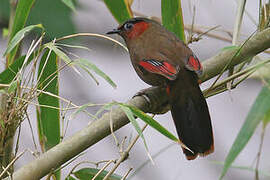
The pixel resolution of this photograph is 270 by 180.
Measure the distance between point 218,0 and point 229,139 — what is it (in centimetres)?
112

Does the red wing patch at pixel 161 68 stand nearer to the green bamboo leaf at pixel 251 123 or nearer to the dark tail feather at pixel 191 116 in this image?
the dark tail feather at pixel 191 116

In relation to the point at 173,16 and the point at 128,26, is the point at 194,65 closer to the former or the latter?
the point at 173,16

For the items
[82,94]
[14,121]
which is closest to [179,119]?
[14,121]

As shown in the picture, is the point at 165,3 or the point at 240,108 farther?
the point at 240,108

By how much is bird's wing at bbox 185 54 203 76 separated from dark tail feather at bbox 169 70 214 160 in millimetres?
50

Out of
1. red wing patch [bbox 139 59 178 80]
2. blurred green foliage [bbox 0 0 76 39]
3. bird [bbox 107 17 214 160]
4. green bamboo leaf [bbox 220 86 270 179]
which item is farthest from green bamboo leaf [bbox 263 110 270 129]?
blurred green foliage [bbox 0 0 76 39]

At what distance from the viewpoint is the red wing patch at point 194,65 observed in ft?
6.02

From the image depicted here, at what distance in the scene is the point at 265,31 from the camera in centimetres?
173

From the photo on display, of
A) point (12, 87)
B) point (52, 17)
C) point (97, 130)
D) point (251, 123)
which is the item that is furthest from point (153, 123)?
point (52, 17)

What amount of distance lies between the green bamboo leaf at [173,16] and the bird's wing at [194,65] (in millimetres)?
103

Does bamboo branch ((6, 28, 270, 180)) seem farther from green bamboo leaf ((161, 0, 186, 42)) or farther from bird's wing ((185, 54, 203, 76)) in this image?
green bamboo leaf ((161, 0, 186, 42))

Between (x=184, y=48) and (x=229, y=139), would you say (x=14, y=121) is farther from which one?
(x=229, y=139)

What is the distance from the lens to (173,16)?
2.02 metres

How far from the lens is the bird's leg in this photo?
5.74 feet
